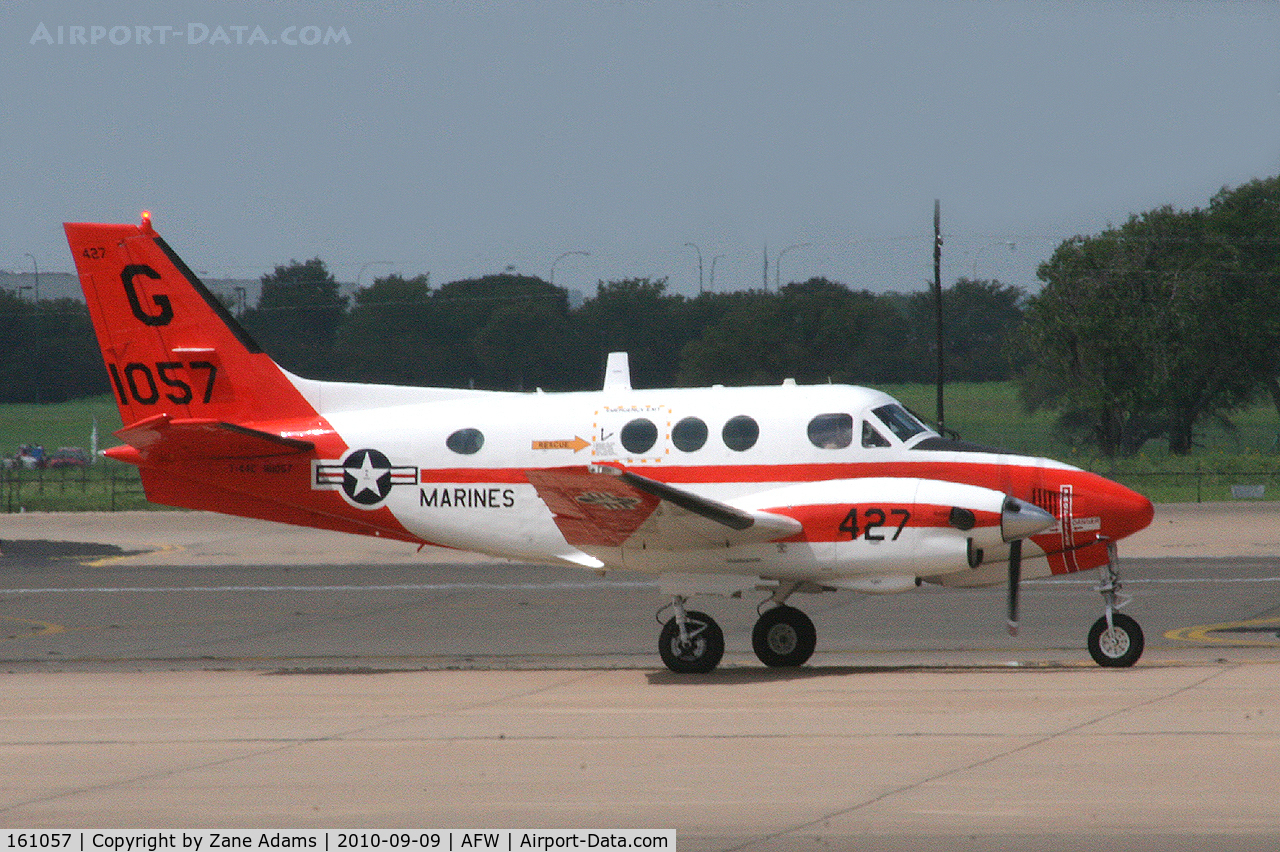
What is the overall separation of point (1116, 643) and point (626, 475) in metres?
5.05

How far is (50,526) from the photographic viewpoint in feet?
120

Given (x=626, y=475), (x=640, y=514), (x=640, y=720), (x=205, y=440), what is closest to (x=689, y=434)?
(x=640, y=514)

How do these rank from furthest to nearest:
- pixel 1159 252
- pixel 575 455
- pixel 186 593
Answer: pixel 1159 252 → pixel 186 593 → pixel 575 455

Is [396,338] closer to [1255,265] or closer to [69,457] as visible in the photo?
[69,457]

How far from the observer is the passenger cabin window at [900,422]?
545 inches

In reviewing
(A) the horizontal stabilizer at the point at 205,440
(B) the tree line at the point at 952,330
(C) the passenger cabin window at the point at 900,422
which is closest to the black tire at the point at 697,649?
(C) the passenger cabin window at the point at 900,422

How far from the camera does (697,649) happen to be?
13602 mm

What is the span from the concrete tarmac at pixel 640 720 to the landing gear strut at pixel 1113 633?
29cm

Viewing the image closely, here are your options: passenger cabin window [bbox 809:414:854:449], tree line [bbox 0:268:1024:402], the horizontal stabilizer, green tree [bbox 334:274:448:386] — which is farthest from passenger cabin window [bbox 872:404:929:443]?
green tree [bbox 334:274:448:386]

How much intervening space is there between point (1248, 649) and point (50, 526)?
102 ft

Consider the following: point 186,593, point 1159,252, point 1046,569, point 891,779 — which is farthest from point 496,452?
point 1159,252

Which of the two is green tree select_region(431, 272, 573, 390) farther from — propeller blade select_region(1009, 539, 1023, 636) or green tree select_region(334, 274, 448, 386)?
propeller blade select_region(1009, 539, 1023, 636)

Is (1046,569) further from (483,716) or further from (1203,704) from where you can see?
(483,716)

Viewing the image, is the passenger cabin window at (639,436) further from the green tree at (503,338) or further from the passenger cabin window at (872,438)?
the green tree at (503,338)
